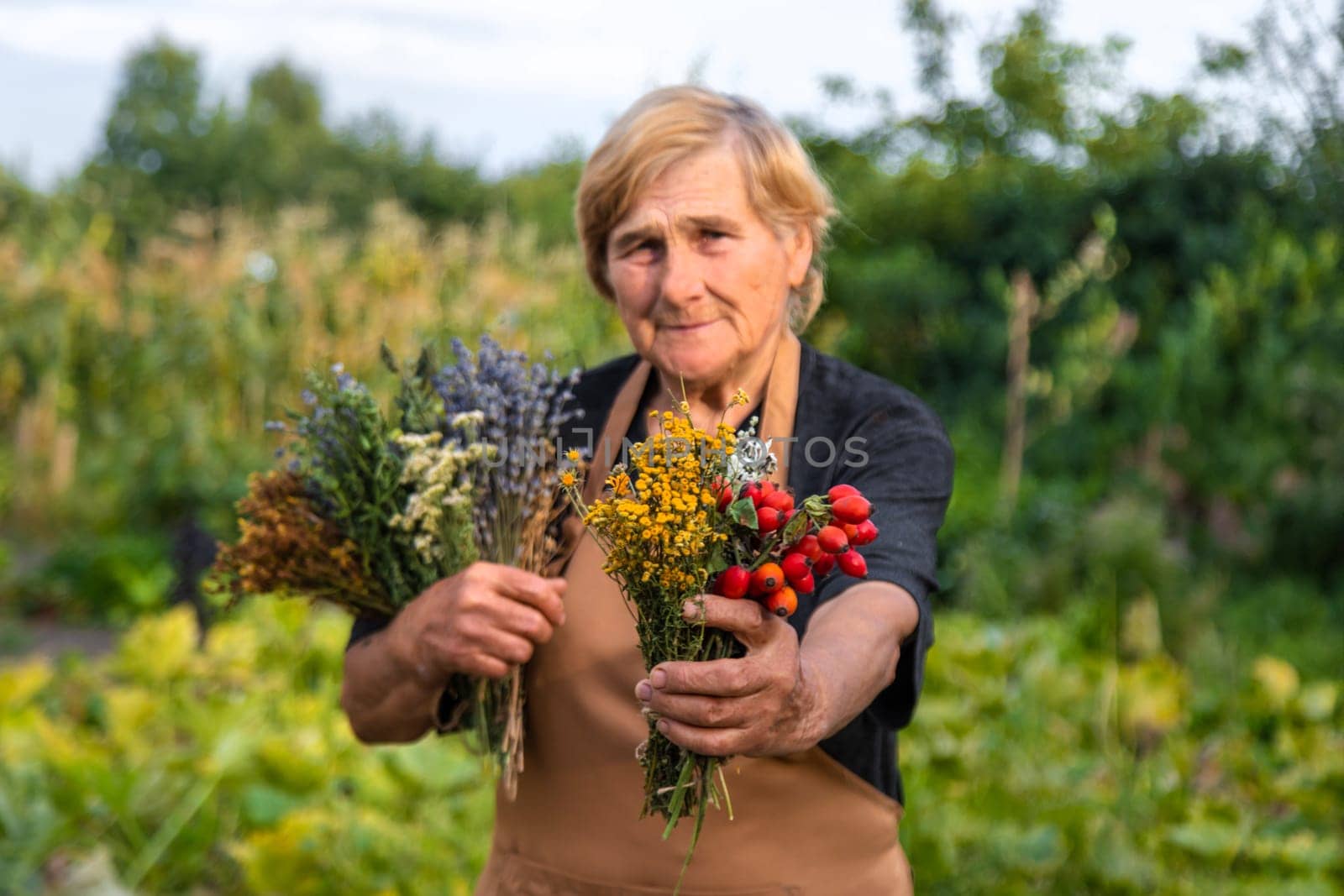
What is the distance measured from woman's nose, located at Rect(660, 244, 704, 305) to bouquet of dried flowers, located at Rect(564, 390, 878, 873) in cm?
33

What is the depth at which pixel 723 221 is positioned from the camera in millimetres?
1664

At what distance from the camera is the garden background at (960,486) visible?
3299 millimetres

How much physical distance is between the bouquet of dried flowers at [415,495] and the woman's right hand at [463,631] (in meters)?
0.06

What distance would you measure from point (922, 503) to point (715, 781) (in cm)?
43

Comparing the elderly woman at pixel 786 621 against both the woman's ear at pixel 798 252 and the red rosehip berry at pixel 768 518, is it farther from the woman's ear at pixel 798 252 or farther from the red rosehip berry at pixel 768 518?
the red rosehip berry at pixel 768 518

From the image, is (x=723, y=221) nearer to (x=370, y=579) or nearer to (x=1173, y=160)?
(x=370, y=579)

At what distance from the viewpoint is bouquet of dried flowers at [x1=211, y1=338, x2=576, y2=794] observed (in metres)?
1.70

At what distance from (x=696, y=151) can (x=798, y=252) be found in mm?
214

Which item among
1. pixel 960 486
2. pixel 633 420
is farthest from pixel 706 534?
pixel 960 486

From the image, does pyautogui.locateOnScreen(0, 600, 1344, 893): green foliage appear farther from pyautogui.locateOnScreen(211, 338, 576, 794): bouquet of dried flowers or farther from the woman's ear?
the woman's ear

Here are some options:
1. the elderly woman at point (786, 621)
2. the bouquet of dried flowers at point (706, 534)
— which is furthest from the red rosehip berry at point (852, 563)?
the elderly woman at point (786, 621)

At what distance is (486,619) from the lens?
1604 millimetres

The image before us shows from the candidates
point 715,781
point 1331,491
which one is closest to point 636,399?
point 715,781

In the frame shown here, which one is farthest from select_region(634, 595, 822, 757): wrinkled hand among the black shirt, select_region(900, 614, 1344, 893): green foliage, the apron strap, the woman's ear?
select_region(900, 614, 1344, 893): green foliage
